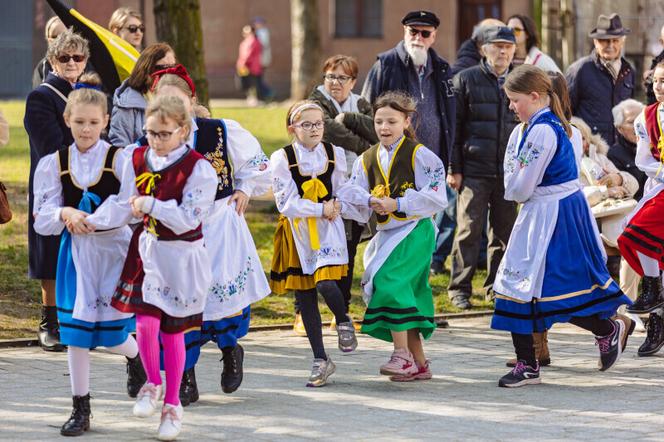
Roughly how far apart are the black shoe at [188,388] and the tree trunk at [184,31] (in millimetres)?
6640

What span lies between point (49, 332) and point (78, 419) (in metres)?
2.42

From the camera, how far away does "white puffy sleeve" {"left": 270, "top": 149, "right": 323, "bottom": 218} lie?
8320 millimetres

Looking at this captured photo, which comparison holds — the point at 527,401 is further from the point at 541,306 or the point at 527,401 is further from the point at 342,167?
the point at 342,167

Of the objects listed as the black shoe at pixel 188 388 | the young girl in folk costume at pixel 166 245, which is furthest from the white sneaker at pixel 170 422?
the black shoe at pixel 188 388

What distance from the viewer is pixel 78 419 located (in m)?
6.88

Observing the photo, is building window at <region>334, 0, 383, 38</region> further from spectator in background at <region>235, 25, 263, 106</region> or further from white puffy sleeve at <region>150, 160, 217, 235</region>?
white puffy sleeve at <region>150, 160, 217, 235</region>

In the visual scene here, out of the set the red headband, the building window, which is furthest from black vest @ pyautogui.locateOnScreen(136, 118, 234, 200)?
the building window

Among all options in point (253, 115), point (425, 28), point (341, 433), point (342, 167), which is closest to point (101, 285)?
point (341, 433)

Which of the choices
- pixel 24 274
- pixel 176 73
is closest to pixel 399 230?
pixel 176 73

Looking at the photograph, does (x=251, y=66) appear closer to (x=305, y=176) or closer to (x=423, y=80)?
(x=423, y=80)

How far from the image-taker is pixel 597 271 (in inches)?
323

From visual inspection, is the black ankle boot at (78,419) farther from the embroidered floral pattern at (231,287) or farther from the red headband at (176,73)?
the red headband at (176,73)

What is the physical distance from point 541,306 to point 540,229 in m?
0.44

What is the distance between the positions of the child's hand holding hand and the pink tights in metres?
0.49
